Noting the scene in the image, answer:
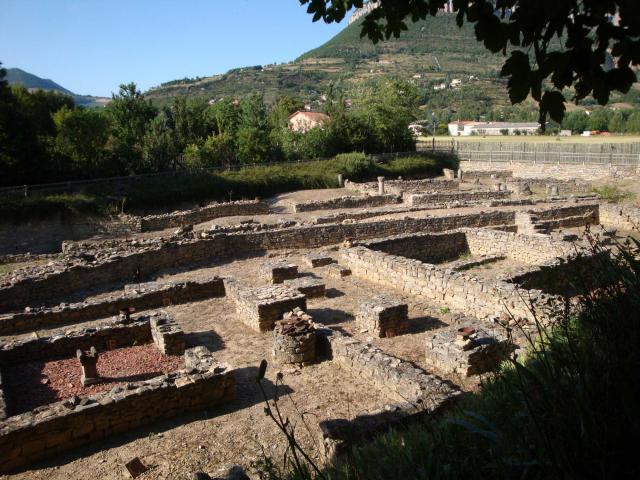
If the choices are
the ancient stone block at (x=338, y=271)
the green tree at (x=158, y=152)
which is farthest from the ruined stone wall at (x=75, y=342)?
the green tree at (x=158, y=152)

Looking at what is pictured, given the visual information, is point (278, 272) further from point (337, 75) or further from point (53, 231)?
point (337, 75)

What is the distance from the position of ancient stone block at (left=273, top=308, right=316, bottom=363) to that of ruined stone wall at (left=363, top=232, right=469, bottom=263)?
7.42 m

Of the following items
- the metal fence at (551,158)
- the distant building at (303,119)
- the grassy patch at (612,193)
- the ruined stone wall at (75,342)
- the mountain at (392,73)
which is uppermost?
the mountain at (392,73)

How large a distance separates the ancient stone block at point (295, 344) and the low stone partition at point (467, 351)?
2.27m

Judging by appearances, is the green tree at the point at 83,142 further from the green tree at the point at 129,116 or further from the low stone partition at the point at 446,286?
the low stone partition at the point at 446,286

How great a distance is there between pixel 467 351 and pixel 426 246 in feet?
30.7

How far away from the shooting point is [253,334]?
11109 mm

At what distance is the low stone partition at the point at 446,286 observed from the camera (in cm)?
1069

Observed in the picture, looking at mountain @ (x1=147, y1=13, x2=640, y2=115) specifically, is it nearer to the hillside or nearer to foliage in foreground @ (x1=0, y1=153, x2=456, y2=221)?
the hillside

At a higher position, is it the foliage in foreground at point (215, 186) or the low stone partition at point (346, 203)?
the foliage in foreground at point (215, 186)

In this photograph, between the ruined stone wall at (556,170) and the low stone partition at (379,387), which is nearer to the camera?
the low stone partition at (379,387)

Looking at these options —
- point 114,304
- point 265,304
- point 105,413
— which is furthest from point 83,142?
point 105,413

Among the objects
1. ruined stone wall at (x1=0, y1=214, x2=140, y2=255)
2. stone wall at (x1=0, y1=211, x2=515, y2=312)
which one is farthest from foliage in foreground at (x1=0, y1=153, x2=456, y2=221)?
stone wall at (x1=0, y1=211, x2=515, y2=312)

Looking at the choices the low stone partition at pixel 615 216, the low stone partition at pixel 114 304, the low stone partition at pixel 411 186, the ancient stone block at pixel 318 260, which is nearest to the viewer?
the low stone partition at pixel 114 304
